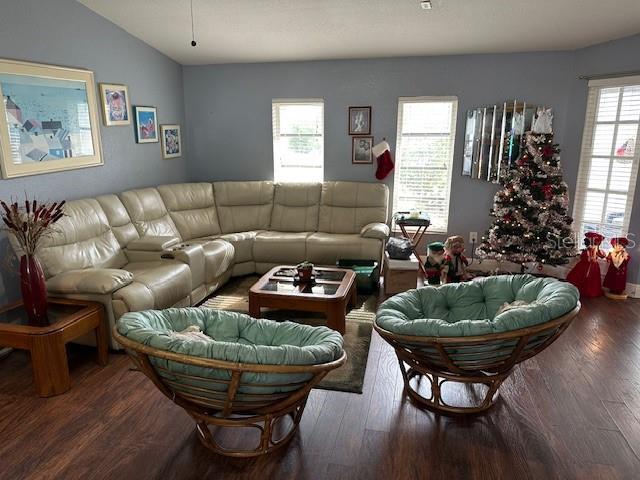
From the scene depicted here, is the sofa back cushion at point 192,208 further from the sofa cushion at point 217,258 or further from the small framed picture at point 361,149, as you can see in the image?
the small framed picture at point 361,149

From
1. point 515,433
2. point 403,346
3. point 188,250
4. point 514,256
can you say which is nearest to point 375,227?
point 514,256

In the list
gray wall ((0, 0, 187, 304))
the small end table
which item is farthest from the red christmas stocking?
gray wall ((0, 0, 187, 304))

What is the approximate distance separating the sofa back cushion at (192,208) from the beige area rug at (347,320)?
74cm

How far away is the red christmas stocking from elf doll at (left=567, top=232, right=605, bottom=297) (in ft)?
7.32

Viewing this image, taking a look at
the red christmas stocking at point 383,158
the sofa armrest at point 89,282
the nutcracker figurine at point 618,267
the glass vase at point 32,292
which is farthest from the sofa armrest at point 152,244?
the nutcracker figurine at point 618,267

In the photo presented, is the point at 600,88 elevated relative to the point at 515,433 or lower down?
elevated

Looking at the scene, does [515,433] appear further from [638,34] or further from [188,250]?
[638,34]

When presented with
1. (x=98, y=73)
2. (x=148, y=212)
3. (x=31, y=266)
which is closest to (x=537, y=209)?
→ (x=148, y=212)

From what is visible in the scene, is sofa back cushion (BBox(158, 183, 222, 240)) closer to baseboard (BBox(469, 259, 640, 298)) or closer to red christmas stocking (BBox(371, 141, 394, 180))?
red christmas stocking (BBox(371, 141, 394, 180))

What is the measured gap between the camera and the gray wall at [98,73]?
3.42 meters

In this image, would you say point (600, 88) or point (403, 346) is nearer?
point (403, 346)

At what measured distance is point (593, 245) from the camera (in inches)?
175

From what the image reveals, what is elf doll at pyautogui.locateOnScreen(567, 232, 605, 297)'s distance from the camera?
4.38 metres

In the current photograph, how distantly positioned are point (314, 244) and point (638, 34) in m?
3.65
